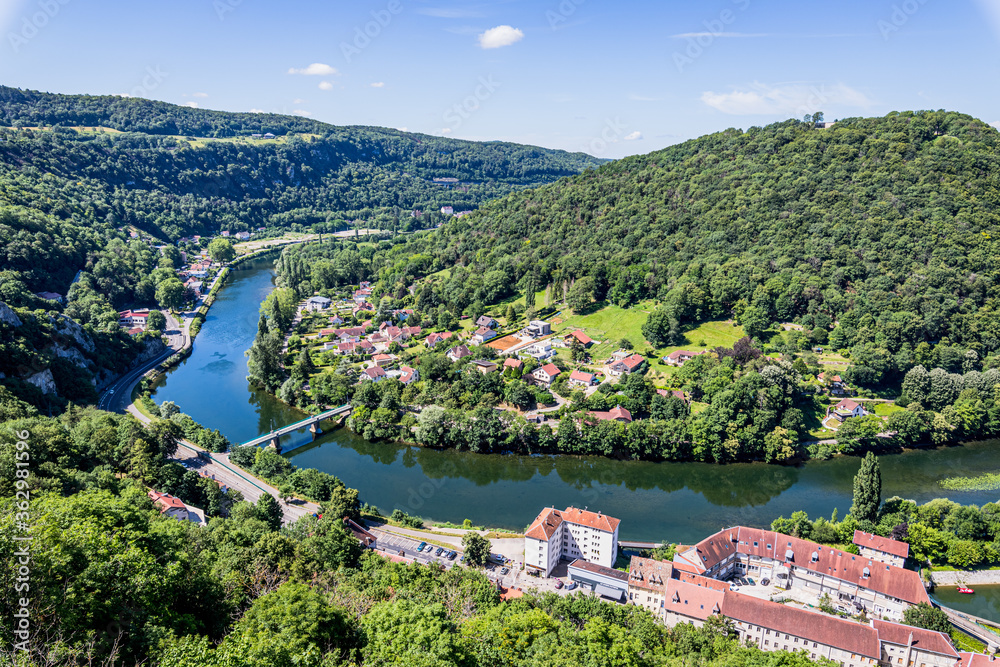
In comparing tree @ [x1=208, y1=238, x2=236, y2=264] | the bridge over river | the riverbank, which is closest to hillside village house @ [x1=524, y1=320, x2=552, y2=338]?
the bridge over river

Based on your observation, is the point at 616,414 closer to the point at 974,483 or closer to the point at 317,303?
the point at 974,483

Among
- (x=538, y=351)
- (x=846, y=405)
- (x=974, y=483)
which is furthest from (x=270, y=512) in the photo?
(x=974, y=483)

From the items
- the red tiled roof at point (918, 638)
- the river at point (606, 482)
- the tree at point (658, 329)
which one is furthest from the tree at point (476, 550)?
the tree at point (658, 329)

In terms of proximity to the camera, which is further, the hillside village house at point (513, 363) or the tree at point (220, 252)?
the tree at point (220, 252)

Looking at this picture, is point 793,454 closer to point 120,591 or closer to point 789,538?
point 789,538

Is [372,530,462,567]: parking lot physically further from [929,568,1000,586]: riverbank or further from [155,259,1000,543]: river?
[929,568,1000,586]: riverbank

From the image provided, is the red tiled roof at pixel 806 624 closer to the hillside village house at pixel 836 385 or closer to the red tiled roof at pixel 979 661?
the red tiled roof at pixel 979 661
